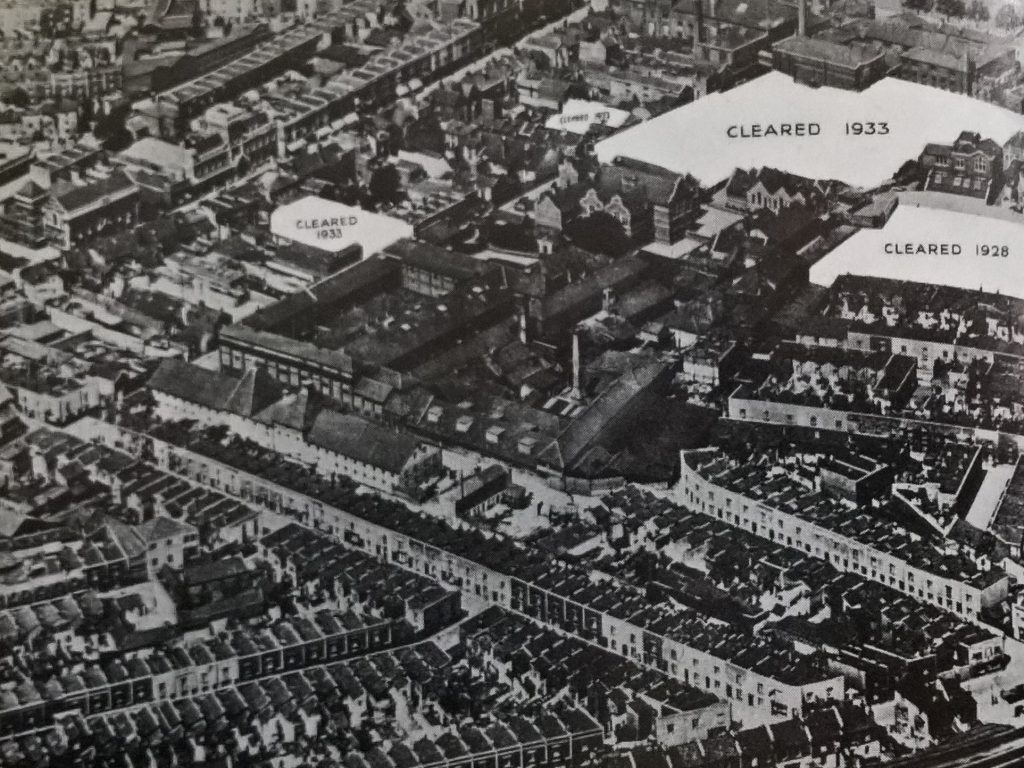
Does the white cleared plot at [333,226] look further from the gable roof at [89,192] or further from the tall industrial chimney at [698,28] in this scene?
the tall industrial chimney at [698,28]

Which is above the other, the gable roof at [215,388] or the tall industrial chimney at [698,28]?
the tall industrial chimney at [698,28]

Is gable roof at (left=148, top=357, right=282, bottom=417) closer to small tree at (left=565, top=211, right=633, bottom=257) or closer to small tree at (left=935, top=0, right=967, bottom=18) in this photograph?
small tree at (left=565, top=211, right=633, bottom=257)

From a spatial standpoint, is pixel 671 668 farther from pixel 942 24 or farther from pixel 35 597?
pixel 942 24

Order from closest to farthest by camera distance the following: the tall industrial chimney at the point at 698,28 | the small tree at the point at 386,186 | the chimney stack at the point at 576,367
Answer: the chimney stack at the point at 576,367 < the small tree at the point at 386,186 < the tall industrial chimney at the point at 698,28

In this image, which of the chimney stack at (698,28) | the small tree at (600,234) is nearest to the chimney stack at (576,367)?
the small tree at (600,234)

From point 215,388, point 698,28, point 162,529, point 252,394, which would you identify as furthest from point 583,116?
point 162,529

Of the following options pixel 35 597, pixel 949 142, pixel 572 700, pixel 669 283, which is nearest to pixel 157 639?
pixel 35 597
